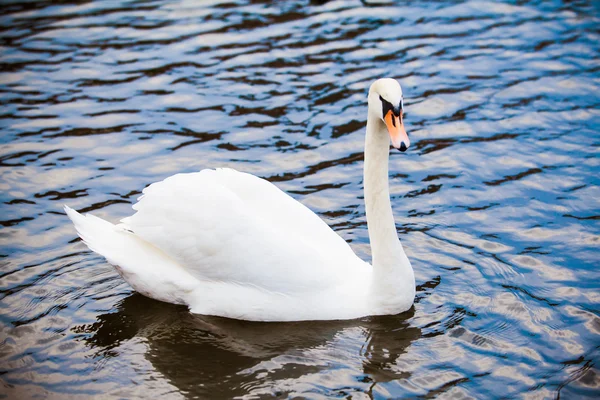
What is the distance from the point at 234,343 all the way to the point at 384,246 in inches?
63.3

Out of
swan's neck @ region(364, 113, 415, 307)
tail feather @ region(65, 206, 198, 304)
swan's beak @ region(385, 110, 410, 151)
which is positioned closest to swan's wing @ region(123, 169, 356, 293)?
tail feather @ region(65, 206, 198, 304)

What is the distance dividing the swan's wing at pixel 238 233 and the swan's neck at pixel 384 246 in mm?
367

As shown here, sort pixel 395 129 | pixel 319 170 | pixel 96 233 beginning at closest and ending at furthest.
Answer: pixel 395 129, pixel 96 233, pixel 319 170

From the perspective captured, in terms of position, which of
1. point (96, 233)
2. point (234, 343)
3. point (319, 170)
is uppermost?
point (96, 233)

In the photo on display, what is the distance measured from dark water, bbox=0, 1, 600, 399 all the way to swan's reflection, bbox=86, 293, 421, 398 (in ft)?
0.06

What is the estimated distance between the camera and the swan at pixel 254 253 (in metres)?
7.07

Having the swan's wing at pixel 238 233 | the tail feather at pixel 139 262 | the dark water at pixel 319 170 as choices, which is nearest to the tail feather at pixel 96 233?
the tail feather at pixel 139 262

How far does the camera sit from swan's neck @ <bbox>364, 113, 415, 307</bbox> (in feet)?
23.5

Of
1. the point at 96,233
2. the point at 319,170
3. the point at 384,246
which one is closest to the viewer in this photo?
the point at 384,246

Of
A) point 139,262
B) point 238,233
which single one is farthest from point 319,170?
point 139,262

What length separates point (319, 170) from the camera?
33.5 ft

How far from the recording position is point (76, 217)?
7.62 metres

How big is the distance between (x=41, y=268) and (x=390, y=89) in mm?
4045

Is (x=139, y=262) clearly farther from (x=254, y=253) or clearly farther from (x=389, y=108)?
(x=389, y=108)
